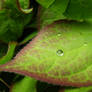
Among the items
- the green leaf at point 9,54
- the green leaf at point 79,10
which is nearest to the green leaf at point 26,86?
the green leaf at point 9,54

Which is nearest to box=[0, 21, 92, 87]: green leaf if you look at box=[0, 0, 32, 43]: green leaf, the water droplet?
the water droplet

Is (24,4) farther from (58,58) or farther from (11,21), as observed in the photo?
(58,58)

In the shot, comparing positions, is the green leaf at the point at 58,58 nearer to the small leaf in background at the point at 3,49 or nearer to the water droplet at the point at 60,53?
the water droplet at the point at 60,53

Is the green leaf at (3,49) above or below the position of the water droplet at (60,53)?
below

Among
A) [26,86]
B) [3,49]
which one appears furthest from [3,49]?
[26,86]

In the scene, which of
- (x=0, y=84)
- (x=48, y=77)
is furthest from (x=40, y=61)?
(x=0, y=84)
